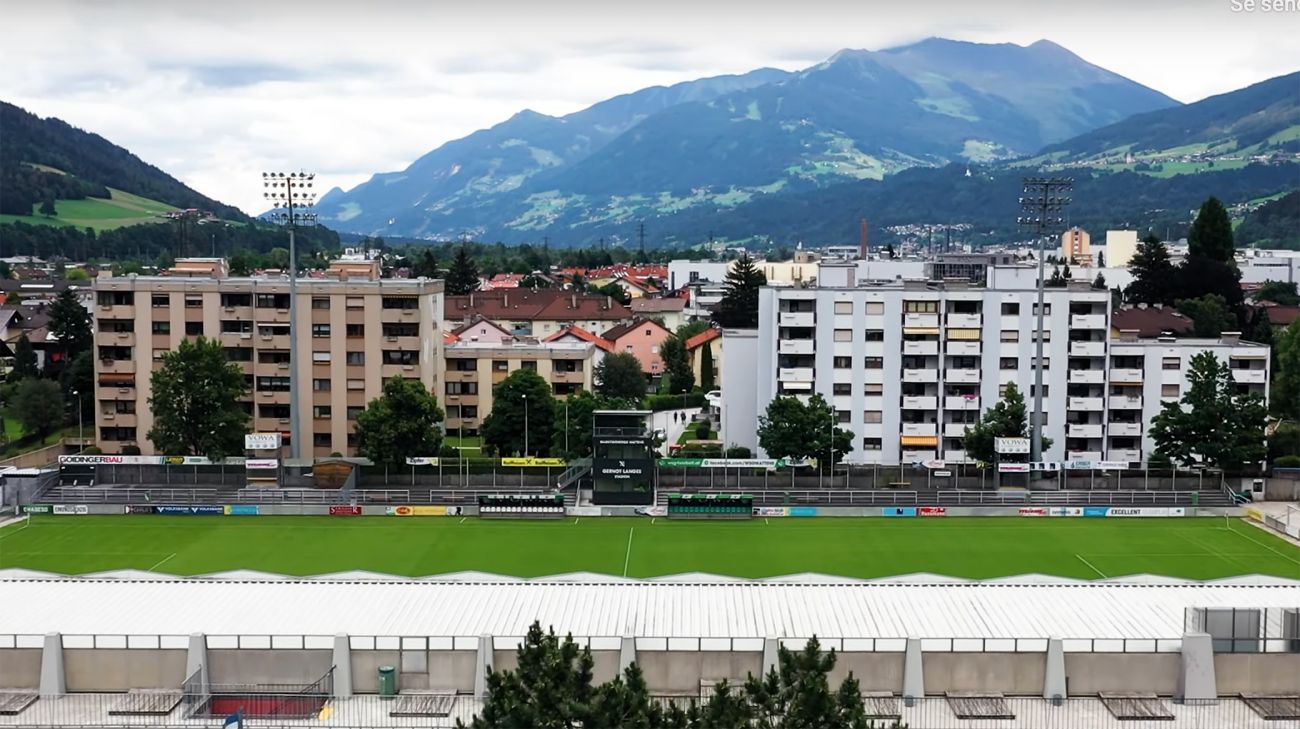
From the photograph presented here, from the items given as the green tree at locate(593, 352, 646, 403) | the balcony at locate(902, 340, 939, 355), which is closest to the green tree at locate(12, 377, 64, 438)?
the green tree at locate(593, 352, 646, 403)

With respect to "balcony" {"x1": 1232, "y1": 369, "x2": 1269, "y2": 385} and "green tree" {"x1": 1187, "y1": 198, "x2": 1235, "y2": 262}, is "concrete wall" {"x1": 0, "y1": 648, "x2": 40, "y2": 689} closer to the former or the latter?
"balcony" {"x1": 1232, "y1": 369, "x2": 1269, "y2": 385}

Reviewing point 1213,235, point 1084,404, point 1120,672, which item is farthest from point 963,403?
point 1213,235

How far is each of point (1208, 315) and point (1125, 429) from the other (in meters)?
23.2

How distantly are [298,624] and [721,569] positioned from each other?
1557 cm

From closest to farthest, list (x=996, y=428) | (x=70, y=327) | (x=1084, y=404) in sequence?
(x=996, y=428)
(x=1084, y=404)
(x=70, y=327)

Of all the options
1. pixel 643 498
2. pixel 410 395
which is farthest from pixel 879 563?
pixel 410 395

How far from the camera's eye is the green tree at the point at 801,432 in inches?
1852

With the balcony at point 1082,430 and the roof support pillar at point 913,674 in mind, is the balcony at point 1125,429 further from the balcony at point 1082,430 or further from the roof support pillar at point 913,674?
the roof support pillar at point 913,674

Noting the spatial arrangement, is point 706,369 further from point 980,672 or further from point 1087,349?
point 980,672

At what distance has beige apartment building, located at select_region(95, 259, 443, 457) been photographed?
5212cm

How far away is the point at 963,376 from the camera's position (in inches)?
1977

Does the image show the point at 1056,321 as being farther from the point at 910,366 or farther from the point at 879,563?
the point at 879,563

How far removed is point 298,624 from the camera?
2336 cm

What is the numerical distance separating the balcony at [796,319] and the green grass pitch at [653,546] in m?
9.48
